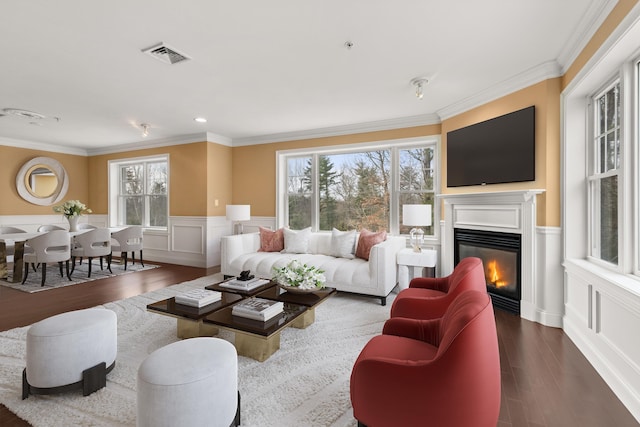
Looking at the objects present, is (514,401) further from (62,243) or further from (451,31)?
(62,243)

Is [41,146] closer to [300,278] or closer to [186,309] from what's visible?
[186,309]

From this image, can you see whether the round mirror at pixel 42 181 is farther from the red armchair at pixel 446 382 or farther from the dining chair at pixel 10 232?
the red armchair at pixel 446 382

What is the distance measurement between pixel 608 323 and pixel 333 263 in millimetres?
2684

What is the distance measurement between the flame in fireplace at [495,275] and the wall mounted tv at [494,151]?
0.99m

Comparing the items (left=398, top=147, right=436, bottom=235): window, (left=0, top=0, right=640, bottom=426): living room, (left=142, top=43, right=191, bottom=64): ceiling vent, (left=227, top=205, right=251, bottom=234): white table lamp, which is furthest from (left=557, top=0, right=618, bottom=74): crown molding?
(left=227, top=205, right=251, bottom=234): white table lamp

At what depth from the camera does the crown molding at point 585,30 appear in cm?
215

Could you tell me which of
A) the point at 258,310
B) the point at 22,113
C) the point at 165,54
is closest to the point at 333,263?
the point at 258,310

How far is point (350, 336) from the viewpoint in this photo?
112 inches

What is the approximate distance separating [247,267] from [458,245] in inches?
118

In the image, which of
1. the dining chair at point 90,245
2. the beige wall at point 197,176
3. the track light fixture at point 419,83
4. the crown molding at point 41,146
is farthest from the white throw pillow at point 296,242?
the crown molding at point 41,146

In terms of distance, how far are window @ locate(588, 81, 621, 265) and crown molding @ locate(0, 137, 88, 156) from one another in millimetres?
9438

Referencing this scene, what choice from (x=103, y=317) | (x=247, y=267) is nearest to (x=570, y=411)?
(x=103, y=317)

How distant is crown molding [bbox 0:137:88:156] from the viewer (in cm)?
631

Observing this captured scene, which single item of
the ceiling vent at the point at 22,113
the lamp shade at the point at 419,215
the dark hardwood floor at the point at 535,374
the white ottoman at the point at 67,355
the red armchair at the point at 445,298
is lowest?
the dark hardwood floor at the point at 535,374
